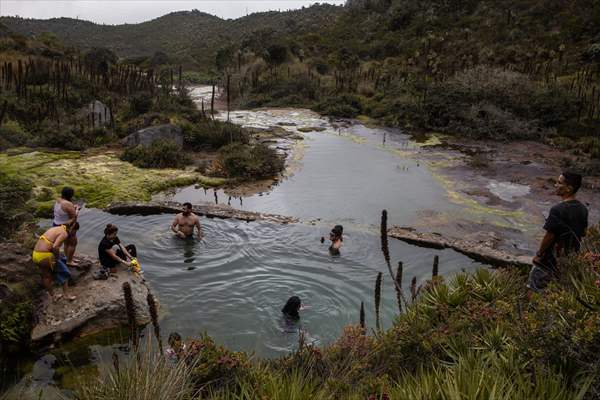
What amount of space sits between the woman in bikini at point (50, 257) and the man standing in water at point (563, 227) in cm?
692

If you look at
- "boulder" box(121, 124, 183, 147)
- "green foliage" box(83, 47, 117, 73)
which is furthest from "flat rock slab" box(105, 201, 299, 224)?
"green foliage" box(83, 47, 117, 73)

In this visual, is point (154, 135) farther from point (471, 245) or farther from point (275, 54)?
point (275, 54)

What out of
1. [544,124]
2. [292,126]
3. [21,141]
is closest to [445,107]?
[544,124]

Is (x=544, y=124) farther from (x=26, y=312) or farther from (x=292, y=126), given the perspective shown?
(x=26, y=312)

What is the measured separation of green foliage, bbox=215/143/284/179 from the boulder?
10.2 feet

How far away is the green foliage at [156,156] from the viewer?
53.7 ft

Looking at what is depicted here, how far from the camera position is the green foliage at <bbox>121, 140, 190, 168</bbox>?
16375 millimetres

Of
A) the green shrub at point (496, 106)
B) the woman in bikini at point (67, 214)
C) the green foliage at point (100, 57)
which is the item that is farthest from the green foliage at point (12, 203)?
the green foliage at point (100, 57)

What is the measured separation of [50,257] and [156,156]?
9981 mm

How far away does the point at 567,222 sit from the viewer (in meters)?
5.31

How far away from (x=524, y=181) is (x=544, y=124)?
929 centimetres

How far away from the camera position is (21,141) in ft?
58.3

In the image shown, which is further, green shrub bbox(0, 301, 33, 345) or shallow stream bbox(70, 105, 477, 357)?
shallow stream bbox(70, 105, 477, 357)

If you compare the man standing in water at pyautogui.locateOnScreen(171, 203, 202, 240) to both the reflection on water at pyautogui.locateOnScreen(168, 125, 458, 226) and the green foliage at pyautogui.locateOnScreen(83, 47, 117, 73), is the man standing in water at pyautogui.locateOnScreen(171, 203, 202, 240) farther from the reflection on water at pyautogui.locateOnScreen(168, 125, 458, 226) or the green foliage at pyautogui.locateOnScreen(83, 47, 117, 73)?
the green foliage at pyautogui.locateOnScreen(83, 47, 117, 73)
